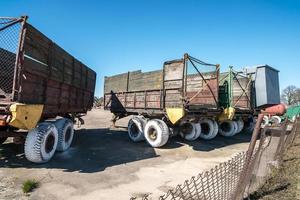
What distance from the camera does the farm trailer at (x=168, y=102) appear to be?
9.56 metres

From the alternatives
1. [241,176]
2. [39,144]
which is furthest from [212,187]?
[39,144]

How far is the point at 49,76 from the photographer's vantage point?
711 cm

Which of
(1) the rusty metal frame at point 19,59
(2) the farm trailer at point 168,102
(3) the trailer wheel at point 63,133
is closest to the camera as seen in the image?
(1) the rusty metal frame at point 19,59

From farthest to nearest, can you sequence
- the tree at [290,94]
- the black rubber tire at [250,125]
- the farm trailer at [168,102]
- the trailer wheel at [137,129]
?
the tree at [290,94] → the black rubber tire at [250,125] → the trailer wheel at [137,129] → the farm trailer at [168,102]

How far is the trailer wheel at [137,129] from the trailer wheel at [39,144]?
4.77 metres

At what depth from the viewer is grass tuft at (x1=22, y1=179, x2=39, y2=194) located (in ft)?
15.5

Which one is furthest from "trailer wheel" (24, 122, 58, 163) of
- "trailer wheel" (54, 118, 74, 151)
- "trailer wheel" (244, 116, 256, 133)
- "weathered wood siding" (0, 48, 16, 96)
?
"trailer wheel" (244, 116, 256, 133)

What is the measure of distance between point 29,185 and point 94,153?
3.48 meters

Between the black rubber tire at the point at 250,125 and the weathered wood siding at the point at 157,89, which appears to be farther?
the black rubber tire at the point at 250,125

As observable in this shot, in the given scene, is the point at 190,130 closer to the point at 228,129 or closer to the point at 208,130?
the point at 208,130

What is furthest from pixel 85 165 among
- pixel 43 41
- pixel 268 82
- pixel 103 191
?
pixel 268 82

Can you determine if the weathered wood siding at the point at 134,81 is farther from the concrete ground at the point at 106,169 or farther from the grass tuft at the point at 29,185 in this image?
the grass tuft at the point at 29,185

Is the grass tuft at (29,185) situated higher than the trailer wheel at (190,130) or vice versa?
the trailer wheel at (190,130)

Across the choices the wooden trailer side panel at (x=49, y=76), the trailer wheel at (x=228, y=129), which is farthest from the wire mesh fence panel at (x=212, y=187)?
the trailer wheel at (x=228, y=129)
